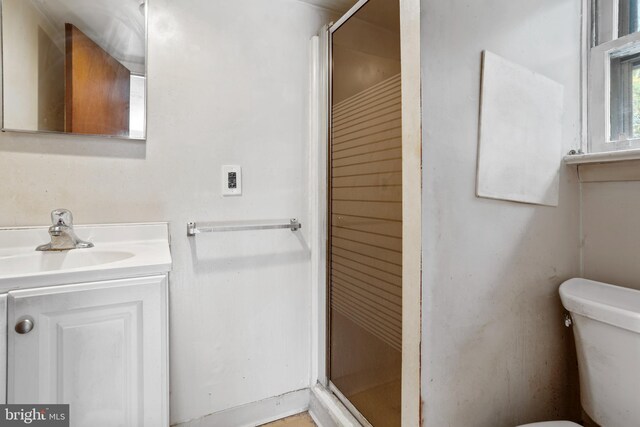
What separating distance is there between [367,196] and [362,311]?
1.54 ft

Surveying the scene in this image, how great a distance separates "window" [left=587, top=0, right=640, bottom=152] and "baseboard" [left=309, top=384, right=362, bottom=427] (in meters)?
1.38

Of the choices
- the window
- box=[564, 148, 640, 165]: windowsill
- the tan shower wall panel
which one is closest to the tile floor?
the tan shower wall panel

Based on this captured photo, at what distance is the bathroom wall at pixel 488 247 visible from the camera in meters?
0.84

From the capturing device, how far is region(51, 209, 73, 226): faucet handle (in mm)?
1032

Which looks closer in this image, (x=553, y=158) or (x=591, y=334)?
(x=591, y=334)

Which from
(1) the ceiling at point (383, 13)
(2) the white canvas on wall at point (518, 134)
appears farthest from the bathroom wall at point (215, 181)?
(2) the white canvas on wall at point (518, 134)

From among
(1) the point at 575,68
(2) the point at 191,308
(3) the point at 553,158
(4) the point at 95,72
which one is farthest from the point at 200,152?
(1) the point at 575,68

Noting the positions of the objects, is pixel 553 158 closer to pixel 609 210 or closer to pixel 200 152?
pixel 609 210

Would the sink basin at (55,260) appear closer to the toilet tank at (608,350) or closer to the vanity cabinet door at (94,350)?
the vanity cabinet door at (94,350)

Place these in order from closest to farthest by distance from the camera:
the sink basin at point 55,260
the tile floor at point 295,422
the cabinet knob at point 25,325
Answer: the cabinet knob at point 25,325 → the sink basin at point 55,260 → the tile floor at point 295,422

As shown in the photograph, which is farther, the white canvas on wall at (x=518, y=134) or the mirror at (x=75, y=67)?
the mirror at (x=75, y=67)

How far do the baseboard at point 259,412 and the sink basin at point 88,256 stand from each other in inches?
30.8

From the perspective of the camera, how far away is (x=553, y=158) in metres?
1.02

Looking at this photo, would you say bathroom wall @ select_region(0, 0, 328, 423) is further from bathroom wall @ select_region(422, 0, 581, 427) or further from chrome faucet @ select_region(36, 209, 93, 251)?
bathroom wall @ select_region(422, 0, 581, 427)
